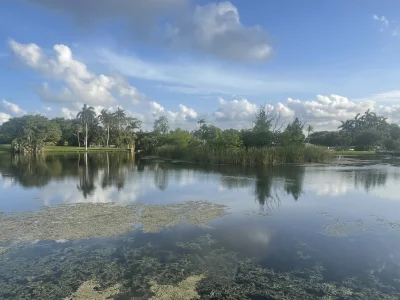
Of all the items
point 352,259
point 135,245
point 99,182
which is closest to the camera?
point 352,259

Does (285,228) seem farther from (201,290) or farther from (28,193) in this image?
(28,193)

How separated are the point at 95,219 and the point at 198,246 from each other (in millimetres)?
4475

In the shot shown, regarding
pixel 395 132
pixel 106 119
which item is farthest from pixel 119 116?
pixel 395 132

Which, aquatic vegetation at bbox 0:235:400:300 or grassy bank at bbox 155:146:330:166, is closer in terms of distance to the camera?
aquatic vegetation at bbox 0:235:400:300

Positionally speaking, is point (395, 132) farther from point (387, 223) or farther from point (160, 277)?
point (160, 277)

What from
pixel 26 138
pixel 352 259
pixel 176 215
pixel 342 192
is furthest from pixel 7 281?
pixel 26 138

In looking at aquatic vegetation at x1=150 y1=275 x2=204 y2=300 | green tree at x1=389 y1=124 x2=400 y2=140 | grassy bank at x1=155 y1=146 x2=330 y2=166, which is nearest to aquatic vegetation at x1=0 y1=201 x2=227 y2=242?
aquatic vegetation at x1=150 y1=275 x2=204 y2=300

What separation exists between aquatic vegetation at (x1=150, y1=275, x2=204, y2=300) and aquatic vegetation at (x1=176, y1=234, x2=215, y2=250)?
1875mm

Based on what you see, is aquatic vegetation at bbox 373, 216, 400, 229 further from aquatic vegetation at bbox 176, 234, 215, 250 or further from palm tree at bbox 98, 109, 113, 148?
palm tree at bbox 98, 109, 113, 148

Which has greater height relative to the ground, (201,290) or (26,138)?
(26,138)

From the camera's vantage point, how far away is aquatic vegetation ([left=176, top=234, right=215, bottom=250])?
8172 mm

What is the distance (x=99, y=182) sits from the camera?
2053 centimetres

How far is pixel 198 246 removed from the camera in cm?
823

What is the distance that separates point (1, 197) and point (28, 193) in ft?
4.26
